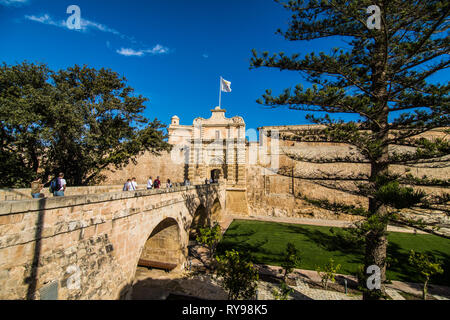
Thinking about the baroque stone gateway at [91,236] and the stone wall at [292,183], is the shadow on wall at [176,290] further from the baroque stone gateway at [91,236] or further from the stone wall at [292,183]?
the stone wall at [292,183]

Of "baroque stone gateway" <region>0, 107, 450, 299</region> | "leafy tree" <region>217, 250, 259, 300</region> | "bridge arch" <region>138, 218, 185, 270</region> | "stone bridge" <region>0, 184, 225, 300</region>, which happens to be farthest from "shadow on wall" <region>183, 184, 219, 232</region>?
"leafy tree" <region>217, 250, 259, 300</region>

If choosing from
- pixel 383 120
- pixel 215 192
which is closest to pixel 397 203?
pixel 383 120

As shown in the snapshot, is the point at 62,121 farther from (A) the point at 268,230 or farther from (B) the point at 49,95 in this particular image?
(A) the point at 268,230

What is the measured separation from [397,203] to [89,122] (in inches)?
533

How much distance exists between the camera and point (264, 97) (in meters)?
5.43

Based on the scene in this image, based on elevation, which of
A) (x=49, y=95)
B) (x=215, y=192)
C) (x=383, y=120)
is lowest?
(x=215, y=192)

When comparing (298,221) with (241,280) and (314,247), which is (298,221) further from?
(241,280)

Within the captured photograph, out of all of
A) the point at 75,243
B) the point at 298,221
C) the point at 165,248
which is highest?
the point at 75,243

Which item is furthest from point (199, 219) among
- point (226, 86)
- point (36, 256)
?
point (226, 86)

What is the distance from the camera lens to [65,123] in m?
9.66

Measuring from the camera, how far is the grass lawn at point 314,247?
9500mm

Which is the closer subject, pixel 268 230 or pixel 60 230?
pixel 60 230

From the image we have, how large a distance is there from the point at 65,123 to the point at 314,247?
52.2 ft
